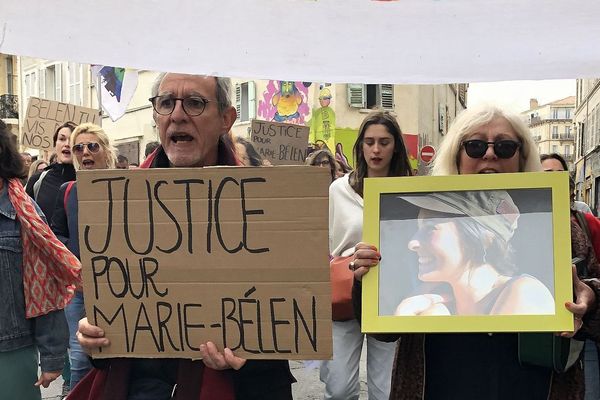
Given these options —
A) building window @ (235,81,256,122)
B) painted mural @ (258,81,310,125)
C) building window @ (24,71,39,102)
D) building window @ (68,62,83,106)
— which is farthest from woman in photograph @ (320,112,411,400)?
building window @ (24,71,39,102)

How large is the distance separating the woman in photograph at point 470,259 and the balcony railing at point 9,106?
113 feet

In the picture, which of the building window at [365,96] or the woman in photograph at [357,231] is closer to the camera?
the woman in photograph at [357,231]

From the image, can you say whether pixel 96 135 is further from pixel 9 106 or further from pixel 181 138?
pixel 9 106

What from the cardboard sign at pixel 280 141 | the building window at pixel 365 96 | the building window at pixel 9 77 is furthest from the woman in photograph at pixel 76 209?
the building window at pixel 9 77

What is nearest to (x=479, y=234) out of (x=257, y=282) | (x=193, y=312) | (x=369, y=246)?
(x=369, y=246)

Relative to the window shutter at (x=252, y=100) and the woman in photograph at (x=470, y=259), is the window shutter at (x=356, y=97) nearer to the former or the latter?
A: the window shutter at (x=252, y=100)

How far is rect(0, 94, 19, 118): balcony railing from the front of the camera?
110 feet

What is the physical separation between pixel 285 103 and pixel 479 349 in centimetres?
1902

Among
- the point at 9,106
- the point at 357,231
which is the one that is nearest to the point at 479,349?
the point at 357,231

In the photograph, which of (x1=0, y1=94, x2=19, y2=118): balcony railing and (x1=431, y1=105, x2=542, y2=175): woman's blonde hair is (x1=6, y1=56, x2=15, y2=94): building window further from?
(x1=431, y1=105, x2=542, y2=175): woman's blonde hair

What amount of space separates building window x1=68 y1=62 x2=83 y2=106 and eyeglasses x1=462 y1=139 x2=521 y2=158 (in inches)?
1081

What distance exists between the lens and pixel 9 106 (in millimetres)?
33812

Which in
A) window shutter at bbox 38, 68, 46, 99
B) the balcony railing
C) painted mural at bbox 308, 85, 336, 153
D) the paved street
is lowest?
the paved street

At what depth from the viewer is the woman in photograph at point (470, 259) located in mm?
1965
